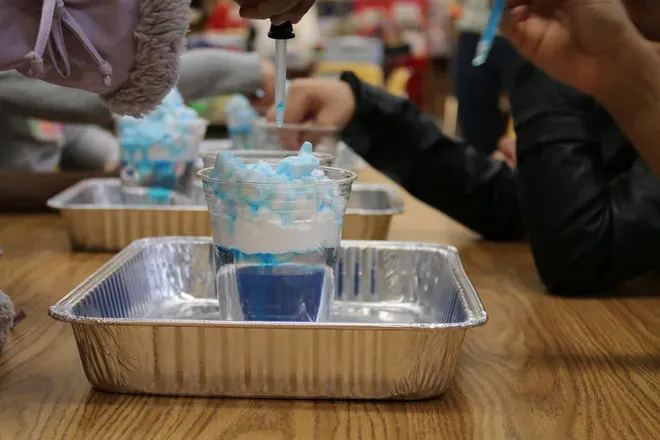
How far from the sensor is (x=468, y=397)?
558 millimetres

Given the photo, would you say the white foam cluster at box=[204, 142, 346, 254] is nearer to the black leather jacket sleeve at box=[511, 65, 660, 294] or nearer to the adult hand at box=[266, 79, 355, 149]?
the black leather jacket sleeve at box=[511, 65, 660, 294]

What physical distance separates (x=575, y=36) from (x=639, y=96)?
82 mm

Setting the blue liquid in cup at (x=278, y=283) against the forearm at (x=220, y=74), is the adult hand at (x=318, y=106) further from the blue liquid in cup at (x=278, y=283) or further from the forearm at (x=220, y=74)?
the blue liquid in cup at (x=278, y=283)

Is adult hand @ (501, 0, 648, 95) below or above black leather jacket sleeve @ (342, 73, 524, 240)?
above

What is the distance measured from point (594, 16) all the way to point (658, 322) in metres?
0.32

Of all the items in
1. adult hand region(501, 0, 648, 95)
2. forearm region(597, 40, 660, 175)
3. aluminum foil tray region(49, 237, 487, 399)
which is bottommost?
aluminum foil tray region(49, 237, 487, 399)

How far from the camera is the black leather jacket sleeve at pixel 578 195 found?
0.84m

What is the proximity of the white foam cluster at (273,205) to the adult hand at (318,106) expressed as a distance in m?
0.48

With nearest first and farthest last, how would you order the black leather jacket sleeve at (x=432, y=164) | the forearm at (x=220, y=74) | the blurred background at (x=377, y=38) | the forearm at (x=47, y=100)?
the black leather jacket sleeve at (x=432, y=164), the forearm at (x=47, y=100), the forearm at (x=220, y=74), the blurred background at (x=377, y=38)

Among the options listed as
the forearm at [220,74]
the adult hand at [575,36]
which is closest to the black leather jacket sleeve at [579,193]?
the adult hand at [575,36]

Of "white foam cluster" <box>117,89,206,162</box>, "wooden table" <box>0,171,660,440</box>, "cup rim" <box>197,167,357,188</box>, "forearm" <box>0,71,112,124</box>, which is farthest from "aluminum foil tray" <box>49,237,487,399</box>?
"forearm" <box>0,71,112,124</box>

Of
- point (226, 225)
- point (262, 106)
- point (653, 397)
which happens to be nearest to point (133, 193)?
point (262, 106)

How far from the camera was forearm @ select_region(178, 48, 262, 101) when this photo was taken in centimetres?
133

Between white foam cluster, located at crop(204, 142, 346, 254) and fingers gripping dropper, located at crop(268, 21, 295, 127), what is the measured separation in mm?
66
